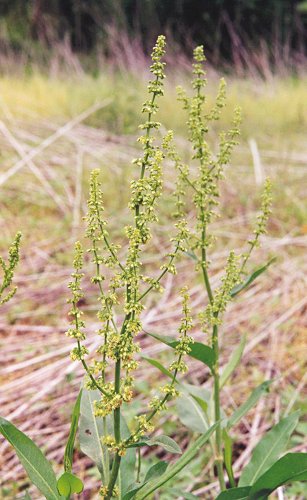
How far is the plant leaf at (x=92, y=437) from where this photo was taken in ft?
3.82

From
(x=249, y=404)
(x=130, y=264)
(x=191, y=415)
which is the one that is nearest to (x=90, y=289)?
(x=191, y=415)

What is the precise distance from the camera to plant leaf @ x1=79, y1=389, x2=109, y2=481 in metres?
1.17

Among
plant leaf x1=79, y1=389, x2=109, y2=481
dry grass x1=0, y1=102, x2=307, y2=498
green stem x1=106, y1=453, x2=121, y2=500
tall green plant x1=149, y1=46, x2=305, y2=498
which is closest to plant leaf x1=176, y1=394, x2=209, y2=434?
tall green plant x1=149, y1=46, x2=305, y2=498

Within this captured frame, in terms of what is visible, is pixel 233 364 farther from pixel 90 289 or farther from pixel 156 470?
pixel 90 289

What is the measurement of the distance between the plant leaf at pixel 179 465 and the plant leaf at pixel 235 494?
0.58 feet

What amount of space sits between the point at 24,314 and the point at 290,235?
5.66 feet

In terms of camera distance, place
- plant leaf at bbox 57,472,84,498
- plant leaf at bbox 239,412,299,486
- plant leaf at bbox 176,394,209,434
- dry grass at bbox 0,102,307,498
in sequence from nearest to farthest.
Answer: plant leaf at bbox 57,472,84,498
plant leaf at bbox 239,412,299,486
plant leaf at bbox 176,394,209,434
dry grass at bbox 0,102,307,498

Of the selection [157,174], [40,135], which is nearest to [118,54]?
[40,135]

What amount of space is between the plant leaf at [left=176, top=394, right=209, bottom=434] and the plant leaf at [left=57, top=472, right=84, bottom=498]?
536 millimetres

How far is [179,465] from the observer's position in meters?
1.05

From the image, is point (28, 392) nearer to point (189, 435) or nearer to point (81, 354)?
point (189, 435)

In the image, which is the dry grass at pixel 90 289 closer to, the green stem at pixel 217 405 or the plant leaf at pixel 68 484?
the green stem at pixel 217 405

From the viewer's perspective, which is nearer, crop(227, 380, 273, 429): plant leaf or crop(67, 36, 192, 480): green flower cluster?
crop(67, 36, 192, 480): green flower cluster

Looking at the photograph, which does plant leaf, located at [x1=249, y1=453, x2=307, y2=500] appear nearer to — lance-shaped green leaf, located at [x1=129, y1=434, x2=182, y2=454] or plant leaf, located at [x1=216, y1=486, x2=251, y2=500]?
plant leaf, located at [x1=216, y1=486, x2=251, y2=500]
